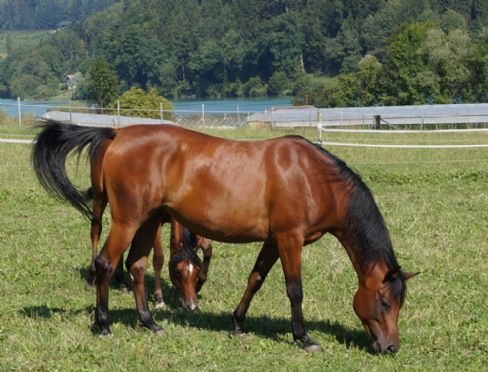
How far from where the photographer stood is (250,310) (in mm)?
6402

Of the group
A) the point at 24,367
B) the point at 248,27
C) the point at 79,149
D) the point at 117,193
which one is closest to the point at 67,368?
the point at 24,367

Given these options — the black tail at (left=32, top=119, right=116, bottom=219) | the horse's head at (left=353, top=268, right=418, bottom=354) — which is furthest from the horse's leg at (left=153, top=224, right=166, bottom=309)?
the horse's head at (left=353, top=268, right=418, bottom=354)

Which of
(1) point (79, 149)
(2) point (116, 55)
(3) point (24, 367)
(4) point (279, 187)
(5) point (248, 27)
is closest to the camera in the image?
(3) point (24, 367)

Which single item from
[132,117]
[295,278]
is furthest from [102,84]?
[295,278]

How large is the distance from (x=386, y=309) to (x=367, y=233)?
58 centimetres

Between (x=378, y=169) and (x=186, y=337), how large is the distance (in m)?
10.6

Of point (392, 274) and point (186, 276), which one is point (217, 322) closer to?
point (186, 276)

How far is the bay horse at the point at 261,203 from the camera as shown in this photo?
533 cm

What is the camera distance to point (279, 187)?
539cm

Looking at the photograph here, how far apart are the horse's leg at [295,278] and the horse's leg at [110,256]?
119cm

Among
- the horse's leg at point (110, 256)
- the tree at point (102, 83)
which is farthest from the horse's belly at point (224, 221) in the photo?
the tree at point (102, 83)

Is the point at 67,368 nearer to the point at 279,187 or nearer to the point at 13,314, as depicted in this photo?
the point at 13,314

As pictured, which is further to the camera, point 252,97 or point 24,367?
point 252,97

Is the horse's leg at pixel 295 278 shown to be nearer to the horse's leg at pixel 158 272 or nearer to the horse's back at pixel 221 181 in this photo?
the horse's back at pixel 221 181
